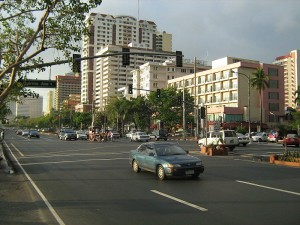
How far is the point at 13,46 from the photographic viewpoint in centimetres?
1761

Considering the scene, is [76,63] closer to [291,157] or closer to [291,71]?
[291,157]

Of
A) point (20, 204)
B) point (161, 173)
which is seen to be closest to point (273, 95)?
point (161, 173)

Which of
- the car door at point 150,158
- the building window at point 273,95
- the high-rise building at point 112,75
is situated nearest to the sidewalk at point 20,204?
the car door at point 150,158

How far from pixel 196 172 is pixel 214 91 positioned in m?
91.2

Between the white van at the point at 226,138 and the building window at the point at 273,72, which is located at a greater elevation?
the building window at the point at 273,72

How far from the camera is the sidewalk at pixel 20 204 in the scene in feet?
27.6

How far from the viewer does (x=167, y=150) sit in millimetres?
15336

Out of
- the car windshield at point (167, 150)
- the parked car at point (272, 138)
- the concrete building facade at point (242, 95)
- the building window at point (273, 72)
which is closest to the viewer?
the car windshield at point (167, 150)

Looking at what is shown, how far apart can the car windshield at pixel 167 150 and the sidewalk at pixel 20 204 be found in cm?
490

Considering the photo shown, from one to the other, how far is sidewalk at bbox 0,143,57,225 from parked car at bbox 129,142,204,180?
178 inches

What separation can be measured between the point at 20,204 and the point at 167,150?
662cm

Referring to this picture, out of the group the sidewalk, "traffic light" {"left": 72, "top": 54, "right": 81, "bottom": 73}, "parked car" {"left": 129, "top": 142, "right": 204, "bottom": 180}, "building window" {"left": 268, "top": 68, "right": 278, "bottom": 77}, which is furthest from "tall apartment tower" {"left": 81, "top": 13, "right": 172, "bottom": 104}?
"building window" {"left": 268, "top": 68, "right": 278, "bottom": 77}

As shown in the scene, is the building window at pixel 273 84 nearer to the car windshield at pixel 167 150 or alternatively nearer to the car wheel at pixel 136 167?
the car wheel at pixel 136 167

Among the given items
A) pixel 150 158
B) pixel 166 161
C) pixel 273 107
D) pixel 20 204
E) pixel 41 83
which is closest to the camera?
pixel 20 204
